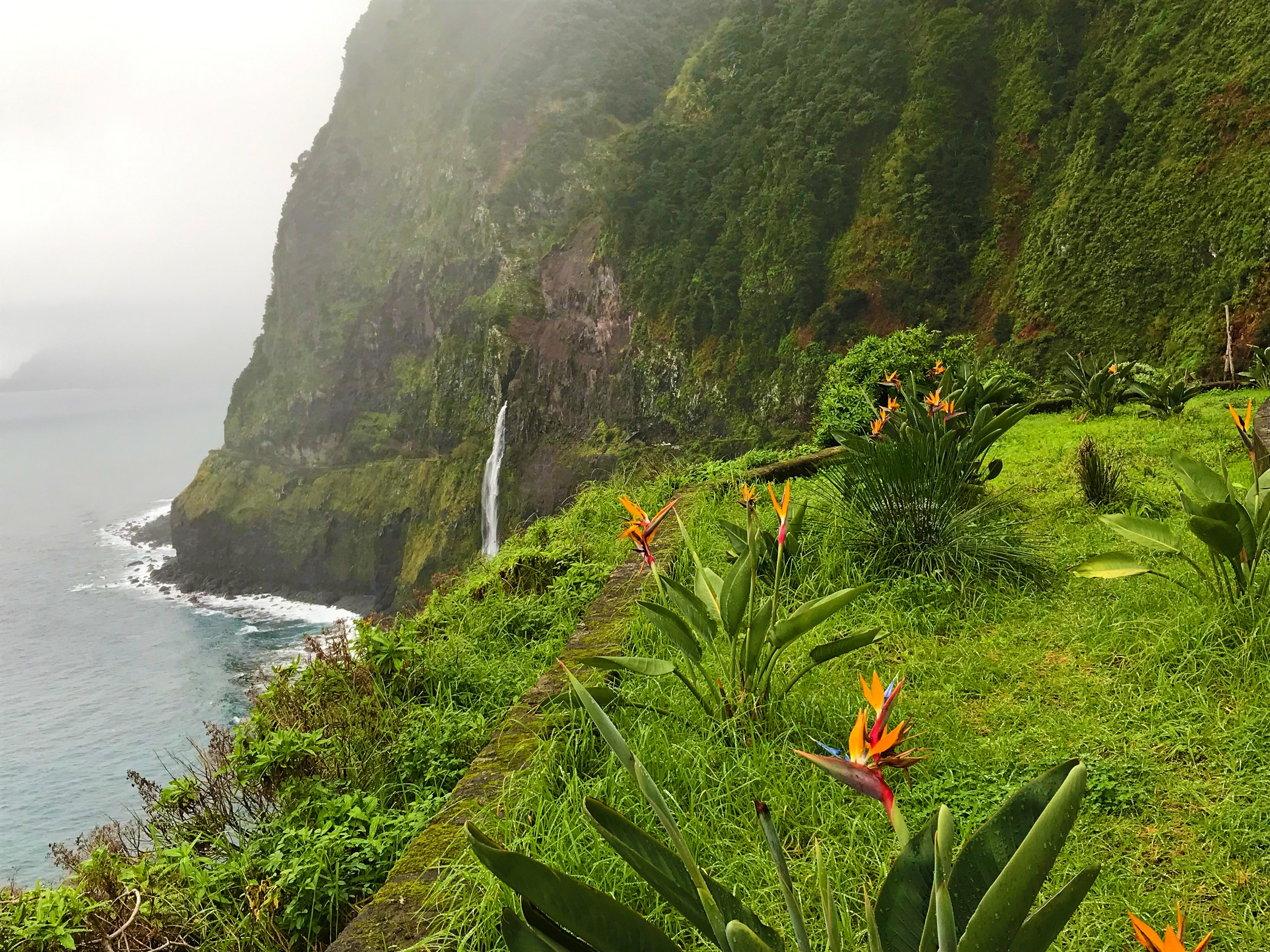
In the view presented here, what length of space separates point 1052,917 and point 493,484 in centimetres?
2742

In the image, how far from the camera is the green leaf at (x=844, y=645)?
188 cm

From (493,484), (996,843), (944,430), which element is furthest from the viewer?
(493,484)

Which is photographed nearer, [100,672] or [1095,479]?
[1095,479]

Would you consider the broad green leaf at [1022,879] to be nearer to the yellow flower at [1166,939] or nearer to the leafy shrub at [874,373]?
the yellow flower at [1166,939]

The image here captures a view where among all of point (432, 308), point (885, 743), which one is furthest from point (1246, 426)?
point (432, 308)

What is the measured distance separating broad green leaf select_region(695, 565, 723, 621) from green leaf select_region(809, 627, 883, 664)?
293 mm

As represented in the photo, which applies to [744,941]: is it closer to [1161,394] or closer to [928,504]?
[928,504]

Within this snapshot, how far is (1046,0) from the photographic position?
16.9 m

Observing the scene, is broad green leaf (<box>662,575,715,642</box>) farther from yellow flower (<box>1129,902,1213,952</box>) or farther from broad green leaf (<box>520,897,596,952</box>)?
yellow flower (<box>1129,902,1213,952</box>)

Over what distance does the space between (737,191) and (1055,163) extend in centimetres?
917

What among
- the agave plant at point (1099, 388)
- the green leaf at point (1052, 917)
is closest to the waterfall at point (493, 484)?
the agave plant at point (1099, 388)

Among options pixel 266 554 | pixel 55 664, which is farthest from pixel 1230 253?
pixel 266 554

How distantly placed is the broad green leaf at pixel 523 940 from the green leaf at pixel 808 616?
1.29 m

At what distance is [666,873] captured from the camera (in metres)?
0.84
